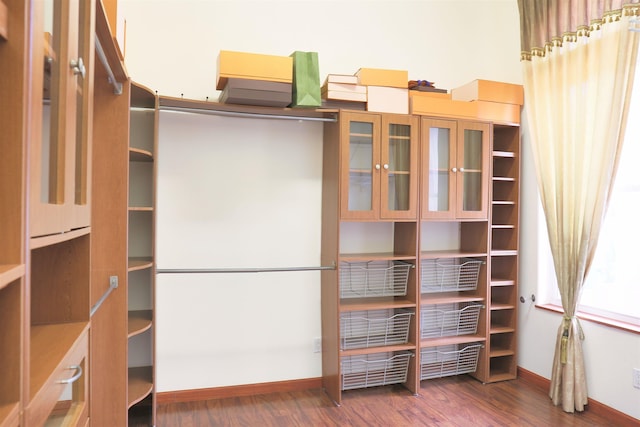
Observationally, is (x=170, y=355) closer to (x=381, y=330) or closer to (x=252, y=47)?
(x=381, y=330)

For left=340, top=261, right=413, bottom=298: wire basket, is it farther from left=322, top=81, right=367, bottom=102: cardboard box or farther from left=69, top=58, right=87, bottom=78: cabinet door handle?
left=69, top=58, right=87, bottom=78: cabinet door handle

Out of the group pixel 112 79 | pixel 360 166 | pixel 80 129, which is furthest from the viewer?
pixel 360 166

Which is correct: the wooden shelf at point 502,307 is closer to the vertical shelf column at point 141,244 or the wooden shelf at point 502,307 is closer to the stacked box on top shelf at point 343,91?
the stacked box on top shelf at point 343,91

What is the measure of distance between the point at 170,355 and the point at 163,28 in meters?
2.16

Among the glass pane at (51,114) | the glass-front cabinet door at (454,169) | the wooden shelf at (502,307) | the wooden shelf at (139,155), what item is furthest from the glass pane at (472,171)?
the glass pane at (51,114)

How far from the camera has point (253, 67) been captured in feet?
8.46

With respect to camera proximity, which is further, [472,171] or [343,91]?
[472,171]

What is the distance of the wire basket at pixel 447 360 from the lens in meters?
3.33

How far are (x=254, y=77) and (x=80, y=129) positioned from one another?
4.91ft

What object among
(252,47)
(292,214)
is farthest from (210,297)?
(252,47)

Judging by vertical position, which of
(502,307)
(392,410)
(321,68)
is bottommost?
(392,410)

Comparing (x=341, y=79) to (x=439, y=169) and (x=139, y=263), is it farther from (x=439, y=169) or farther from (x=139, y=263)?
(x=139, y=263)

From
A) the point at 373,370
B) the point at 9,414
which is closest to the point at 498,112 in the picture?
the point at 373,370

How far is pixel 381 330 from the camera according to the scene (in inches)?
129
